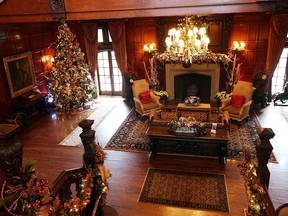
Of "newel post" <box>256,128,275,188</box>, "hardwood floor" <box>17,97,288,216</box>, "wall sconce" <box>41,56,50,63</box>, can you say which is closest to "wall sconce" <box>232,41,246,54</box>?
"hardwood floor" <box>17,97,288,216</box>

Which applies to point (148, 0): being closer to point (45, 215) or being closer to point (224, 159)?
point (45, 215)

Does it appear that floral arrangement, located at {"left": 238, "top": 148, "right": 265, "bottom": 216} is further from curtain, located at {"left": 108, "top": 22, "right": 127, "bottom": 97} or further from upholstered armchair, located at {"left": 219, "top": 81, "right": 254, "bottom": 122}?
curtain, located at {"left": 108, "top": 22, "right": 127, "bottom": 97}

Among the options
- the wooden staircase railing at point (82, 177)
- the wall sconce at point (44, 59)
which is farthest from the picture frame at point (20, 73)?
the wooden staircase railing at point (82, 177)

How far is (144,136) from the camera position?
771cm

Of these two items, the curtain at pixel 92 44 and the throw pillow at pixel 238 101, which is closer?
the throw pillow at pixel 238 101

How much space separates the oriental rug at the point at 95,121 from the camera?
24.9ft

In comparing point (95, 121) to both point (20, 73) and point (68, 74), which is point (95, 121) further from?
point (20, 73)

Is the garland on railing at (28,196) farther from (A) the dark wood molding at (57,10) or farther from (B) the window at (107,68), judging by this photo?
(B) the window at (107,68)

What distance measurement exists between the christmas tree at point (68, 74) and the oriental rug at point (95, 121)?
73cm

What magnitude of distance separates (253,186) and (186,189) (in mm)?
2177

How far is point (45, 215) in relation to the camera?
283 centimetres

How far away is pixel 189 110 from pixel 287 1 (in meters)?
4.22

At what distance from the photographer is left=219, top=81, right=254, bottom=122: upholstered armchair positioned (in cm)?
797

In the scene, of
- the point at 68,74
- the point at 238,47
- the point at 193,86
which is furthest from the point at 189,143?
the point at 68,74
